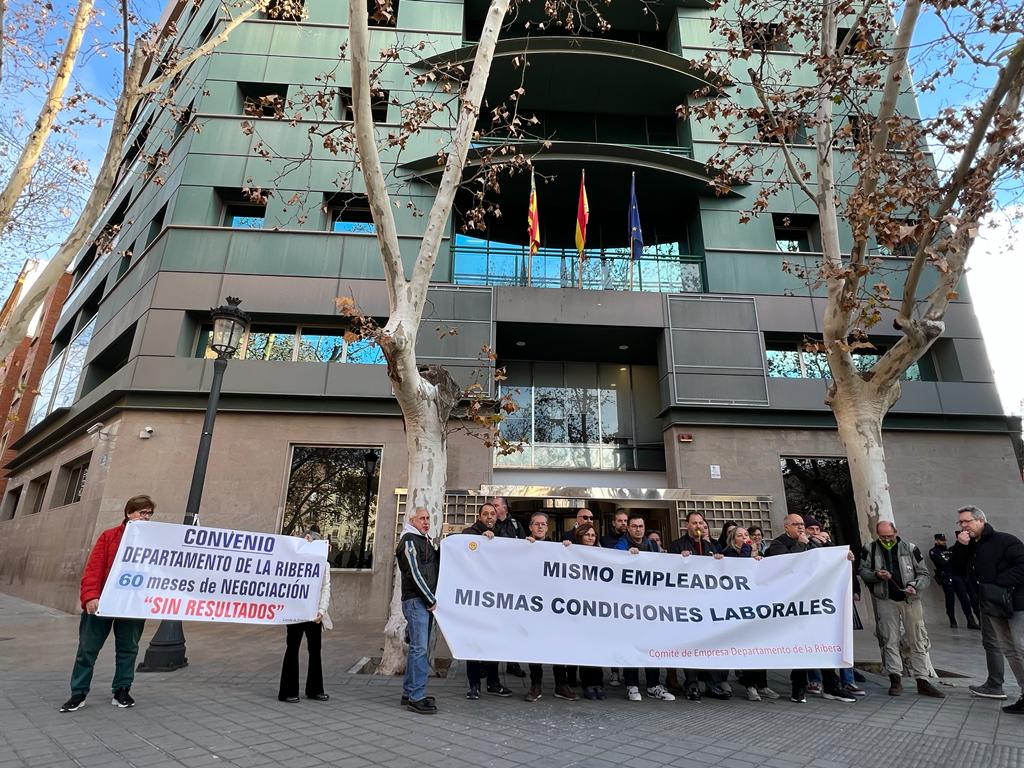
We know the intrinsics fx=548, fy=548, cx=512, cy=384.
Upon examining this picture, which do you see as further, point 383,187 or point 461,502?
point 461,502

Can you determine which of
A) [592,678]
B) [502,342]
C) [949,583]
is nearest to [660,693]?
[592,678]

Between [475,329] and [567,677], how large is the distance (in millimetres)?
9490

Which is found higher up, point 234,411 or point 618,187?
point 618,187

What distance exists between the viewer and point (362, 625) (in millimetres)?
11922

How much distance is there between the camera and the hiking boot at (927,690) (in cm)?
623

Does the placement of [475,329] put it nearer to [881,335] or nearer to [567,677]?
[567,677]

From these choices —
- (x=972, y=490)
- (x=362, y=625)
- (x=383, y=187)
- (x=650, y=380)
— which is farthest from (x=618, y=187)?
(x=362, y=625)

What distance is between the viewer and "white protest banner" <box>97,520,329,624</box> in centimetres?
561

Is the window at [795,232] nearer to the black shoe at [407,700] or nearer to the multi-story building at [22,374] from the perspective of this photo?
the black shoe at [407,700]

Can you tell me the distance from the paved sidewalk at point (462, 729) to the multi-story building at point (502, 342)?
6.80 meters

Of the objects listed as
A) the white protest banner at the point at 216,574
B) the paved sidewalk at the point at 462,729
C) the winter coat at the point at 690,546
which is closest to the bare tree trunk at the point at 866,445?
the paved sidewalk at the point at 462,729

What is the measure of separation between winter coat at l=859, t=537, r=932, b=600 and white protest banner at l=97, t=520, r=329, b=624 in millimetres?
6725

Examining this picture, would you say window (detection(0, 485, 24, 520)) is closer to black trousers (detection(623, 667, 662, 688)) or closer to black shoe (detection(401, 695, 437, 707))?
black shoe (detection(401, 695, 437, 707))

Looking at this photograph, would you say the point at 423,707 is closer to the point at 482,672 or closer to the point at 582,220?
the point at 482,672
